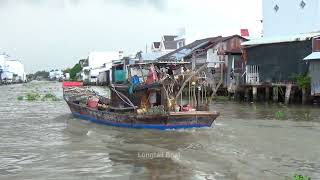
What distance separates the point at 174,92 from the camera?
1884 centimetres

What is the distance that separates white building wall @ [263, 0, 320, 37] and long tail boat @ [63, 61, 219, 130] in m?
18.4

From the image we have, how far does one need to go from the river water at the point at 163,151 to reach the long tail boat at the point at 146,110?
387mm

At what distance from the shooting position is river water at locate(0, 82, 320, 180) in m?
11.4

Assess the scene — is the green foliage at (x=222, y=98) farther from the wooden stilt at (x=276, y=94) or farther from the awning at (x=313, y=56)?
the awning at (x=313, y=56)

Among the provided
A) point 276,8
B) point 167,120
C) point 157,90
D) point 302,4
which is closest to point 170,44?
point 276,8

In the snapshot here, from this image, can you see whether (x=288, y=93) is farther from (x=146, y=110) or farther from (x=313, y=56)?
(x=146, y=110)

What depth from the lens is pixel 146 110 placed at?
1877cm

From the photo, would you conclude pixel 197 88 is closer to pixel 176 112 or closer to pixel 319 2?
pixel 176 112

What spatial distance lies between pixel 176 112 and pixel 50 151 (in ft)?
16.9

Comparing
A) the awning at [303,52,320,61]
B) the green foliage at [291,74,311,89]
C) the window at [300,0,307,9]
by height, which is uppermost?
the window at [300,0,307,9]

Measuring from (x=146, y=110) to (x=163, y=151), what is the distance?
15.2 feet

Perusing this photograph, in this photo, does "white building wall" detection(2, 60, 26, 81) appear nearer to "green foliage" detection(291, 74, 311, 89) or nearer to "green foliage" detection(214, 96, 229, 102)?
"green foliage" detection(214, 96, 229, 102)

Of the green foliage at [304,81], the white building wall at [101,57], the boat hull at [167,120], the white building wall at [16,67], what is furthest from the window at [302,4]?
the white building wall at [16,67]

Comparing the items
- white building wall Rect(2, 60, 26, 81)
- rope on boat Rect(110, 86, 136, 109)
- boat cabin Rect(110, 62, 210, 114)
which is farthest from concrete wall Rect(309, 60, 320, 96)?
white building wall Rect(2, 60, 26, 81)
